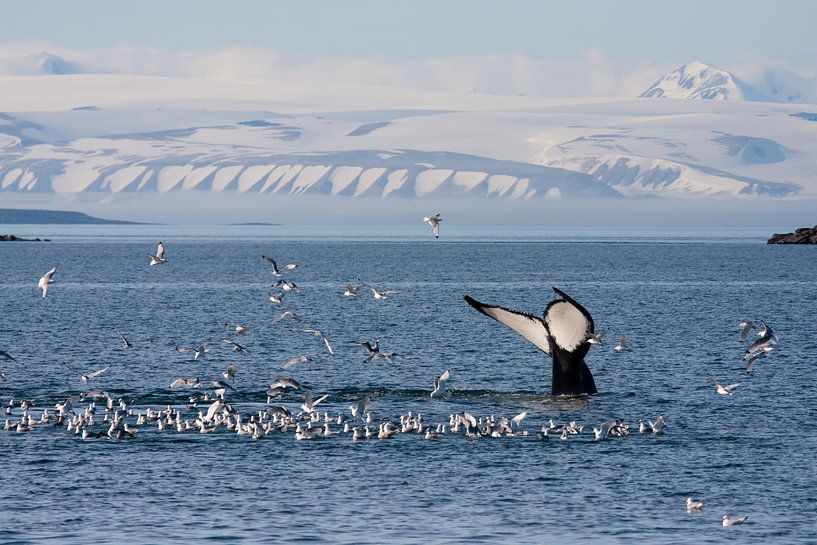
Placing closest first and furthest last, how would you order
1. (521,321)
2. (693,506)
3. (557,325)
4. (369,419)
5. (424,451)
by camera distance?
(693,506) < (424,451) < (521,321) < (557,325) < (369,419)

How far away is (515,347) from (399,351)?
6113 millimetres

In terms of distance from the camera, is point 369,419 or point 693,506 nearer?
point 693,506

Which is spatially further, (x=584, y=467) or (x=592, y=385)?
(x=592, y=385)

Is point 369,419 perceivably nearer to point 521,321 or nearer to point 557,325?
point 521,321

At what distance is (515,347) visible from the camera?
70.4 metres

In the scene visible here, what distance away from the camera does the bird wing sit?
37.8 meters

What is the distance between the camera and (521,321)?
127ft

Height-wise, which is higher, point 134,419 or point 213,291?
point 213,291

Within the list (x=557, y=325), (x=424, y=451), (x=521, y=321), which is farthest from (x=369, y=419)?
(x=557, y=325)

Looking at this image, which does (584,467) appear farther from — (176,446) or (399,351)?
(399,351)

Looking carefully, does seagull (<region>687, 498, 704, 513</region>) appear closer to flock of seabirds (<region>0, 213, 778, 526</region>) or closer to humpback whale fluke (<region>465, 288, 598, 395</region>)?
flock of seabirds (<region>0, 213, 778, 526</region>)

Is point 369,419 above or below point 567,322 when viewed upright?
below

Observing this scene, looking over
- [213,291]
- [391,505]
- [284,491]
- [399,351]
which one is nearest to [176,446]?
[284,491]

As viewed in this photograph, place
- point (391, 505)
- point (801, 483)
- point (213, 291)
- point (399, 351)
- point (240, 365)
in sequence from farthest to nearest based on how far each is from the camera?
point (213, 291), point (399, 351), point (240, 365), point (801, 483), point (391, 505)
